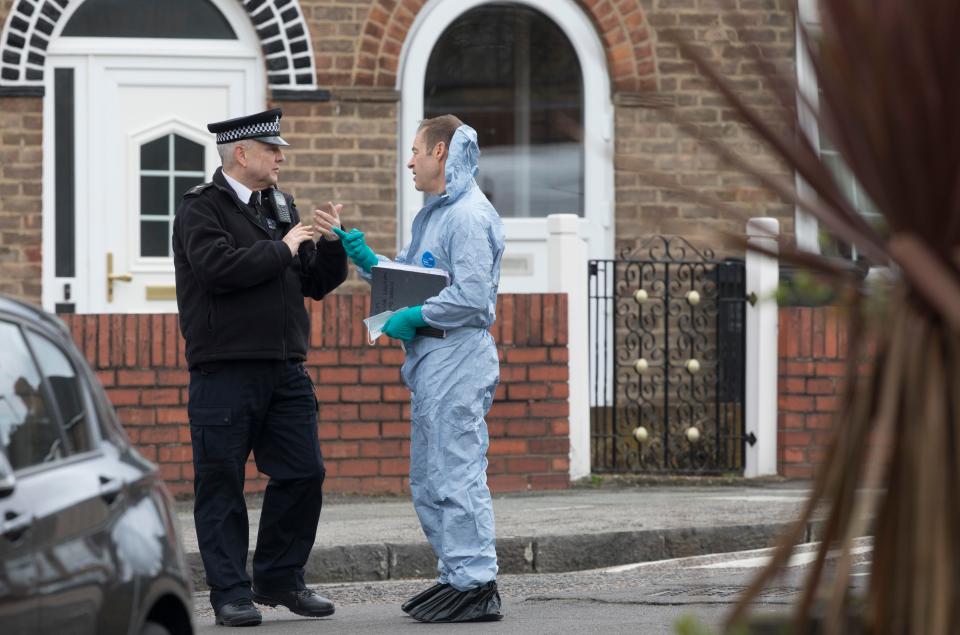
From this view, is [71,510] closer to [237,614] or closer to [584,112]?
[237,614]

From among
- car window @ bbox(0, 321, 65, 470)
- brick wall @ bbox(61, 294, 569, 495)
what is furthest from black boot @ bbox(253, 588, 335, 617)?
brick wall @ bbox(61, 294, 569, 495)

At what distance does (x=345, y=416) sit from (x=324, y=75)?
124 inches

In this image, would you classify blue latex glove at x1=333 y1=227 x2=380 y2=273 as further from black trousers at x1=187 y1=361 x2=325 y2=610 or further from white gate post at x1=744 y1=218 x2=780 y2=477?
white gate post at x1=744 y1=218 x2=780 y2=477

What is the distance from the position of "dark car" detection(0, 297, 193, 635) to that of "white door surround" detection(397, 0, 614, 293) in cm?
856

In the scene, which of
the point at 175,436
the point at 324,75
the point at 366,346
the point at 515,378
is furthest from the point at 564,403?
the point at 324,75

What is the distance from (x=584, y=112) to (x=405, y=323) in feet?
22.4

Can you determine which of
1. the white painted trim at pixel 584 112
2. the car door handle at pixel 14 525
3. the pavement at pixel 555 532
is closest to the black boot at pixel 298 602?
the pavement at pixel 555 532

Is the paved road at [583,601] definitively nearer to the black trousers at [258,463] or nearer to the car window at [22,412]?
the black trousers at [258,463]

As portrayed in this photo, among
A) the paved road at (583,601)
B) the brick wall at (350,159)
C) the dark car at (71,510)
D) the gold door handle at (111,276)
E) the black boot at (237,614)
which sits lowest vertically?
the paved road at (583,601)

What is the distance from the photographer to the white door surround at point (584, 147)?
498 inches

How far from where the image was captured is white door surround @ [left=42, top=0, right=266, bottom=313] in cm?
1214

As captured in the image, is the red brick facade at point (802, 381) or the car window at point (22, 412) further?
the red brick facade at point (802, 381)

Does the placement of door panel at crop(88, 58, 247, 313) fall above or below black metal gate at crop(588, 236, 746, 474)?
above

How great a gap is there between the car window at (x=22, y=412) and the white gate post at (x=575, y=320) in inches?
281
